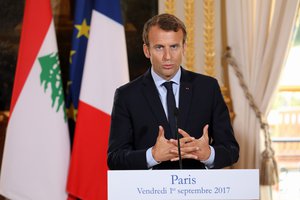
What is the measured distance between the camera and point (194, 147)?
2.36m

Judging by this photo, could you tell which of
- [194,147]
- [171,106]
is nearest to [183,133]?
[194,147]

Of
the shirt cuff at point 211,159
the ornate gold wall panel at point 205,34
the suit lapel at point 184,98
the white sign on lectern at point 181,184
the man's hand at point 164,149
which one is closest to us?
the white sign on lectern at point 181,184

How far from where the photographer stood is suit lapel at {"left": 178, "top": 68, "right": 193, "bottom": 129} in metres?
2.54

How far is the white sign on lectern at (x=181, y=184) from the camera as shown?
2.12 meters

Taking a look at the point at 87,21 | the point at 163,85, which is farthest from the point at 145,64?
the point at 163,85

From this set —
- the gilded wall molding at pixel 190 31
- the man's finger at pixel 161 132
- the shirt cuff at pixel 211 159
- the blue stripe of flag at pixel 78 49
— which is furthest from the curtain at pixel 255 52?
the man's finger at pixel 161 132

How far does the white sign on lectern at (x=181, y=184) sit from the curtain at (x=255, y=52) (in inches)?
113

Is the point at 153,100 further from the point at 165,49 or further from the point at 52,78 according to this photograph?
the point at 52,78

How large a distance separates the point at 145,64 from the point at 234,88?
0.72 m

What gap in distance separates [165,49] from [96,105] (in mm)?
2116

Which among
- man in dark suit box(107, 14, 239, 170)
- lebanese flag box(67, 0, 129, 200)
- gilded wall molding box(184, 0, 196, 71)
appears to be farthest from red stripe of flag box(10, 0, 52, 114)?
man in dark suit box(107, 14, 239, 170)

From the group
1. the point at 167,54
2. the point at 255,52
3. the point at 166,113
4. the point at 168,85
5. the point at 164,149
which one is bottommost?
the point at 164,149

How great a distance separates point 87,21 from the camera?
4.73 m

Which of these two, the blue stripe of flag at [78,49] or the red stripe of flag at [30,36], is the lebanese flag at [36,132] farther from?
the blue stripe of flag at [78,49]
